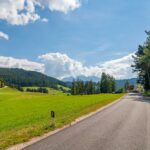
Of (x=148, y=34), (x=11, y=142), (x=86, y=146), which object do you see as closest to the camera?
(x=86, y=146)

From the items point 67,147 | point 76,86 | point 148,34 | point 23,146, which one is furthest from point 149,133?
point 76,86

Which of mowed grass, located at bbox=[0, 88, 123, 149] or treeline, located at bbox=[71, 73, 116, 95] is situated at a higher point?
treeline, located at bbox=[71, 73, 116, 95]

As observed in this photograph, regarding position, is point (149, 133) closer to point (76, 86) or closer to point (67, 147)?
point (67, 147)

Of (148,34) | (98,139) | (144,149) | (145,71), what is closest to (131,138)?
(98,139)

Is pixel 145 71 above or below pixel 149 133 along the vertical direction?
above

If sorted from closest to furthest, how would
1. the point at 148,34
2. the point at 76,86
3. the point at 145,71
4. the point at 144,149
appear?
the point at 144,149 → the point at 148,34 → the point at 145,71 → the point at 76,86

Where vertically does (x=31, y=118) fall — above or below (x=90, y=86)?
below

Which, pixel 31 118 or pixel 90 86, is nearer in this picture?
pixel 31 118

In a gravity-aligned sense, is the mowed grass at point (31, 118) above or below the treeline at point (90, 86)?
below

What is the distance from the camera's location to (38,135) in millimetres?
15297

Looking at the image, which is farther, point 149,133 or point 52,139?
point 149,133

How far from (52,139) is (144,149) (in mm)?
4482

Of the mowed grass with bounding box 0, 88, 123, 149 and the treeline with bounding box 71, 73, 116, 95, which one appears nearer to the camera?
the mowed grass with bounding box 0, 88, 123, 149

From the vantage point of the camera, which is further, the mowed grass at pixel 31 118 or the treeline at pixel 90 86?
the treeline at pixel 90 86
